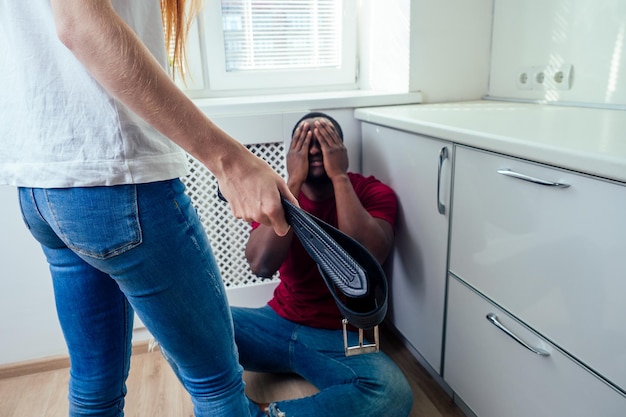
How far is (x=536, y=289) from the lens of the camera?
34.0 inches

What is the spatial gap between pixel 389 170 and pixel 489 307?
0.52m

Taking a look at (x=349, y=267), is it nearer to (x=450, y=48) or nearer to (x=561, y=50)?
(x=561, y=50)

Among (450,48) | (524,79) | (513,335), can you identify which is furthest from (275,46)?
(513,335)

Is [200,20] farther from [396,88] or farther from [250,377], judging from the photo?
[250,377]

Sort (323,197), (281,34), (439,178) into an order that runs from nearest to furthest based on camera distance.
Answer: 1. (439,178)
2. (323,197)
3. (281,34)

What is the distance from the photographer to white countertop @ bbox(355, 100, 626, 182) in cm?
72

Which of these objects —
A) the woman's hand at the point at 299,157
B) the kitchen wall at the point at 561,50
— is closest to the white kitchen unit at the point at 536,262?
the kitchen wall at the point at 561,50

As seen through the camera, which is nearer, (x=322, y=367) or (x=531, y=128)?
(x=531, y=128)

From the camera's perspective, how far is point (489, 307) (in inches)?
39.6

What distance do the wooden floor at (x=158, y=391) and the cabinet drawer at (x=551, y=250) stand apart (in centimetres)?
42

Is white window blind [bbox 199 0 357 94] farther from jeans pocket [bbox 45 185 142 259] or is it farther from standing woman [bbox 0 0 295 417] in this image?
jeans pocket [bbox 45 185 142 259]

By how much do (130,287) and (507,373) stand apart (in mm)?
781

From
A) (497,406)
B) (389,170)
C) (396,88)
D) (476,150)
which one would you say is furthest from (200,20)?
(497,406)

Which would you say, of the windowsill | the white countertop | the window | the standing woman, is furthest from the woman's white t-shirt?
the window
